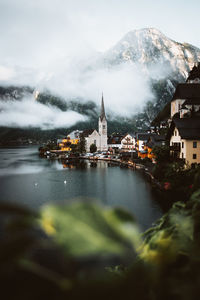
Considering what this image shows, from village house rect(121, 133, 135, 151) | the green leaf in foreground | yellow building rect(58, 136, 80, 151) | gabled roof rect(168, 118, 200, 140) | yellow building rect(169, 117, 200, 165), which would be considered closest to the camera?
the green leaf in foreground

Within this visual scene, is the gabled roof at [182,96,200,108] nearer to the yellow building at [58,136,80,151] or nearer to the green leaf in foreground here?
the green leaf in foreground

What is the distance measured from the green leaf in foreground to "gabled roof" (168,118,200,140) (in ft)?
95.9

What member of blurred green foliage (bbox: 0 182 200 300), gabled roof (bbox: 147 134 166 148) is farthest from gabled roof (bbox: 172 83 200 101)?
blurred green foliage (bbox: 0 182 200 300)

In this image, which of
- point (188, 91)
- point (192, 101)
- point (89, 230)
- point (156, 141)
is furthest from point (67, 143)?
point (89, 230)

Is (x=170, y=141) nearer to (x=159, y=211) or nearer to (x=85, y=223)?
(x=159, y=211)

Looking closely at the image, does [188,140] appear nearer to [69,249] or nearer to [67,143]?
[69,249]

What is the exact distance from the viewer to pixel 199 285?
1.77ft

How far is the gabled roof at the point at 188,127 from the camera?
27406mm

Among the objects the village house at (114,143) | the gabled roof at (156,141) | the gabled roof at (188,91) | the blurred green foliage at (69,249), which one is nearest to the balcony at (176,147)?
the gabled roof at (188,91)

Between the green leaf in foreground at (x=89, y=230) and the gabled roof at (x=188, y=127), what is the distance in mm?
29232

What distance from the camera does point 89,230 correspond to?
0.42 metres

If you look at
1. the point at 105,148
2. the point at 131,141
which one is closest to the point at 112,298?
the point at 131,141

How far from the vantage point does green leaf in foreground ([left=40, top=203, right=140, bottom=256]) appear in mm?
408

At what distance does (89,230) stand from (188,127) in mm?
30657
